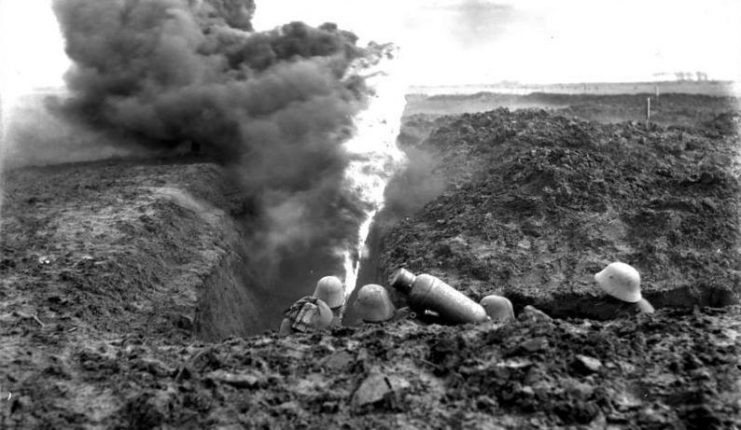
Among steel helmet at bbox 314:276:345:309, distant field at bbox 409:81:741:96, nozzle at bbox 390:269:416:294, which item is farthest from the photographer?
distant field at bbox 409:81:741:96

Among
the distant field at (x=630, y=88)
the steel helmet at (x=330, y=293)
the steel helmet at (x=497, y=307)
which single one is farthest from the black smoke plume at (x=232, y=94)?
the distant field at (x=630, y=88)

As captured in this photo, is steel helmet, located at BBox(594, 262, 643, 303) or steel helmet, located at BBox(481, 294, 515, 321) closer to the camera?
steel helmet, located at BBox(481, 294, 515, 321)

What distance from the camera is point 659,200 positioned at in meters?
10.8

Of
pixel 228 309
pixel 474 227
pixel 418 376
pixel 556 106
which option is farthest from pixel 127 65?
pixel 556 106

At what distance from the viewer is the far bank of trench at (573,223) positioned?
9.05m

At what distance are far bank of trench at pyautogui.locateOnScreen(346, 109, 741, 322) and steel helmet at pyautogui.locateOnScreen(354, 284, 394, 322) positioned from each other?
770 millimetres

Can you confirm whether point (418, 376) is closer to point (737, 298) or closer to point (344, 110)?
point (737, 298)

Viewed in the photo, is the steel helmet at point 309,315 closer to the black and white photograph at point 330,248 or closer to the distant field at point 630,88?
the black and white photograph at point 330,248

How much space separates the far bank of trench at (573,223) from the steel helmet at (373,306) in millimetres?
770

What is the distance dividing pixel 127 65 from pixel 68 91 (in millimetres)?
2240

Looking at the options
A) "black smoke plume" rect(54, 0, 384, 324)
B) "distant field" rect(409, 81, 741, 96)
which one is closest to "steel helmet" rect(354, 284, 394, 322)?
"black smoke plume" rect(54, 0, 384, 324)

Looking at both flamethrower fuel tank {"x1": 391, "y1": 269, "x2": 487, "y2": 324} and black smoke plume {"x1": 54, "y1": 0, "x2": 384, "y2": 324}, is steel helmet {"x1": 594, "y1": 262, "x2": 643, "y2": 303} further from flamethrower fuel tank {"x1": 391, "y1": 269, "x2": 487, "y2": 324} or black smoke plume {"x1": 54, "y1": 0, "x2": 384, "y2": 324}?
black smoke plume {"x1": 54, "y1": 0, "x2": 384, "y2": 324}

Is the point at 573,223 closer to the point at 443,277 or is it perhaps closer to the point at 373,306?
the point at 443,277

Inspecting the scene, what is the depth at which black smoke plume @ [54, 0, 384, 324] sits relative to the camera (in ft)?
44.7
